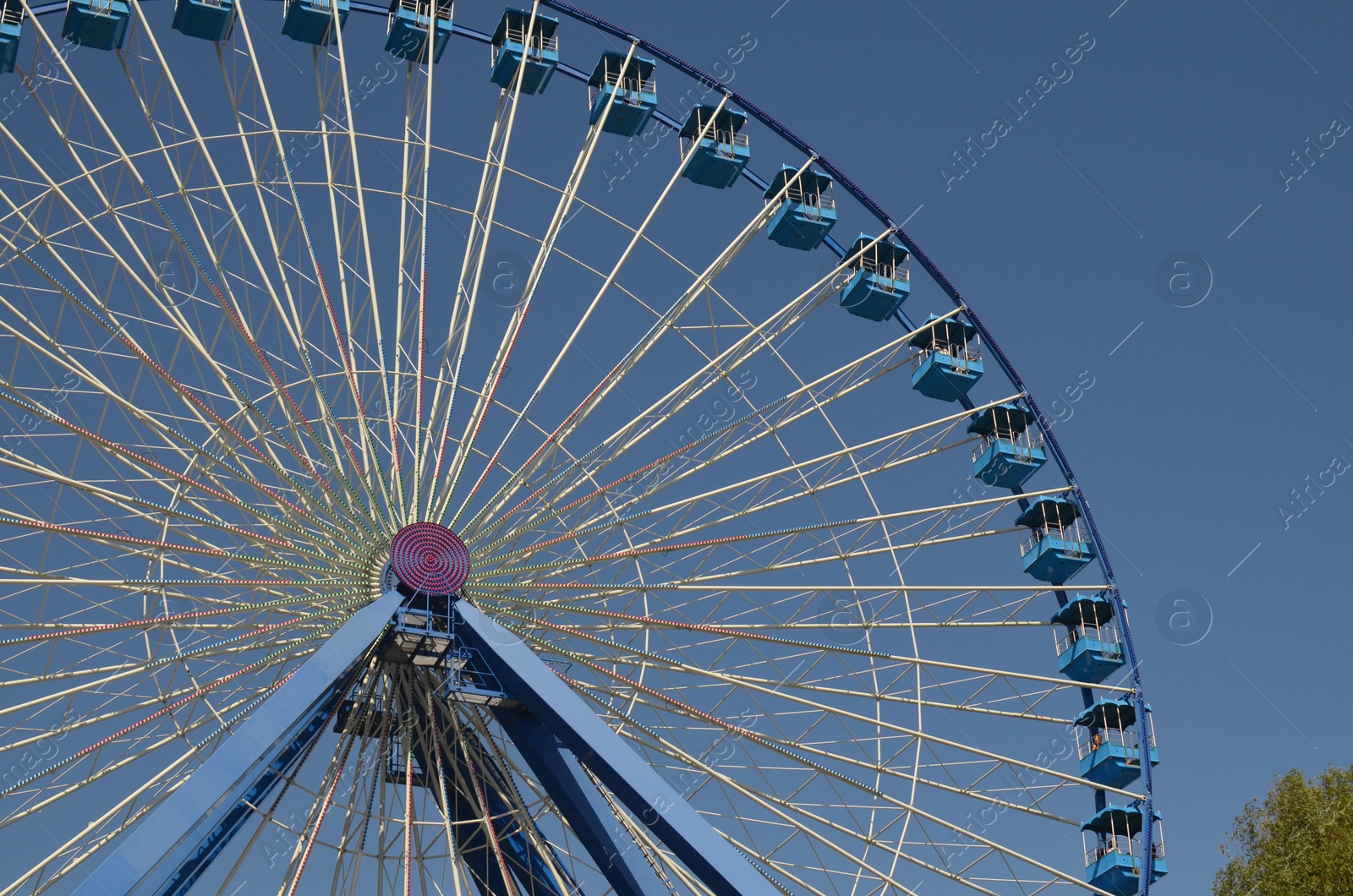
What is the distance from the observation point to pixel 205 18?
895 inches

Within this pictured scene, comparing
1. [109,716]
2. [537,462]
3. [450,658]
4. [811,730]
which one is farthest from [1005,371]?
[109,716]

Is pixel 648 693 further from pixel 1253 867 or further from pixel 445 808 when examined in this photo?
pixel 1253 867

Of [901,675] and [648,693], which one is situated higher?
[901,675]

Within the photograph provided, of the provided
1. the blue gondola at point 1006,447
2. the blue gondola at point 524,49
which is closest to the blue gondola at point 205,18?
the blue gondola at point 524,49

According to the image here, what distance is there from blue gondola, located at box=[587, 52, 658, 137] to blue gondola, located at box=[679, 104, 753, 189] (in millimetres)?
726

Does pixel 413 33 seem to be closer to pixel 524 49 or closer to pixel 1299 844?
pixel 524 49

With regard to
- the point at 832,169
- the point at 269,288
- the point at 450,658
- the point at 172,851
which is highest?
the point at 832,169

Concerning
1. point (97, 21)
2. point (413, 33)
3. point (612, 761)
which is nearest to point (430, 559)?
point (612, 761)

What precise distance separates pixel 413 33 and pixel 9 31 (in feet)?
17.6

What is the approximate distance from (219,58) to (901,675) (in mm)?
12431

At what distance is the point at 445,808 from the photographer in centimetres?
2033

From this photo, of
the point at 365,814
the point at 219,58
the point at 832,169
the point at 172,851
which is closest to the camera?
the point at 172,851

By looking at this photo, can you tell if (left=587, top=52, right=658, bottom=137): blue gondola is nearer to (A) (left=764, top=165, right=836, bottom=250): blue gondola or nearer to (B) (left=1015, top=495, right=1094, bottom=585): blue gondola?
(A) (left=764, top=165, right=836, bottom=250): blue gondola

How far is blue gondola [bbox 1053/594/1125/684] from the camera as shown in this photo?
24.9 metres
